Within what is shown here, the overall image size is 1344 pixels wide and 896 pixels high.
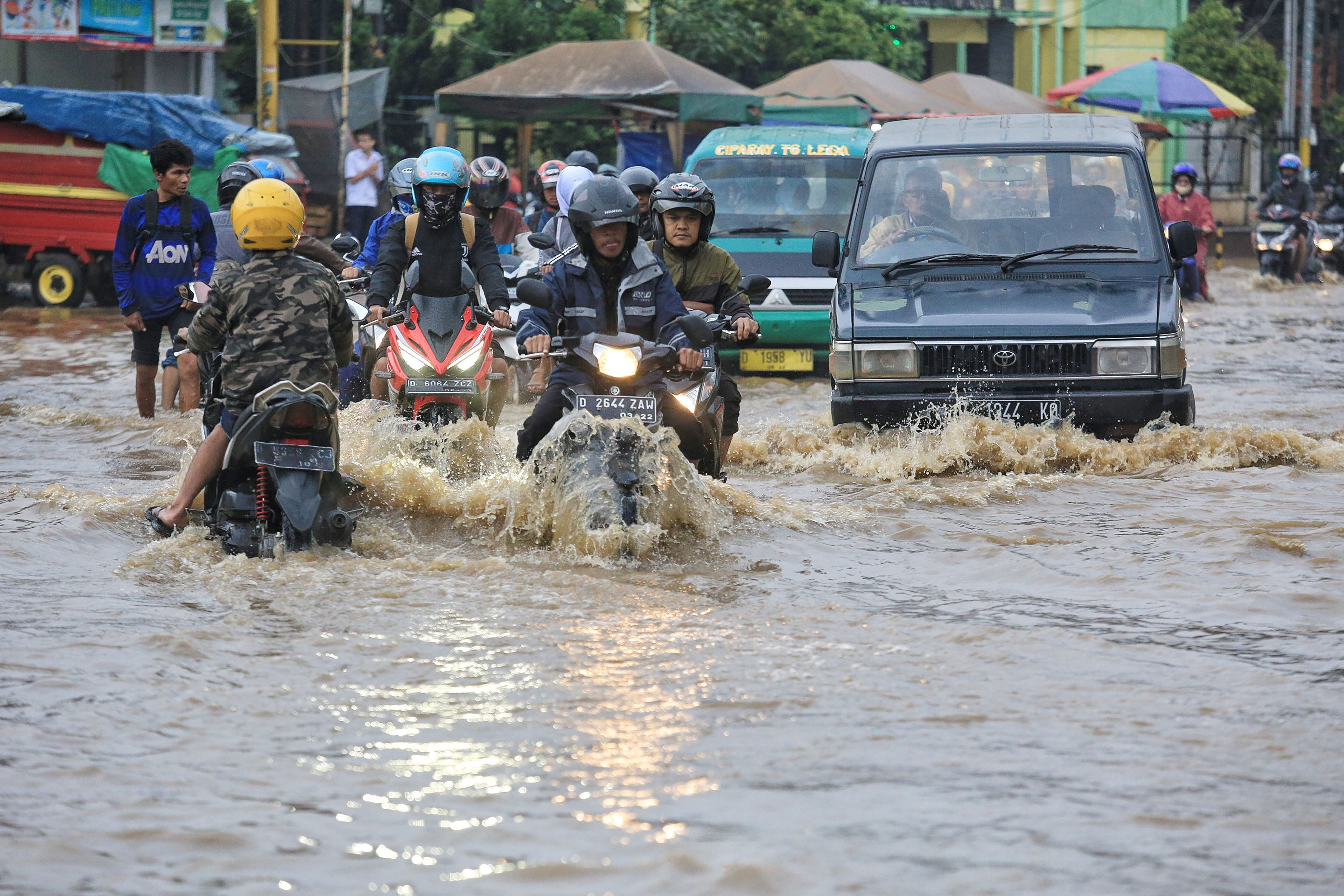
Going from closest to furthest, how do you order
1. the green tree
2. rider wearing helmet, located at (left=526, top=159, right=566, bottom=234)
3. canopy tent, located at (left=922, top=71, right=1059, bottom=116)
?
rider wearing helmet, located at (left=526, top=159, right=566, bottom=234) → canopy tent, located at (left=922, top=71, right=1059, bottom=116) → the green tree

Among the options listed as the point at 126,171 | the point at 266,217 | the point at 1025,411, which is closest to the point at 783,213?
the point at 1025,411

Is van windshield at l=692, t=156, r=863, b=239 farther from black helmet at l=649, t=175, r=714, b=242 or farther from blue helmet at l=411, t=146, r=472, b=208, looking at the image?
black helmet at l=649, t=175, r=714, b=242

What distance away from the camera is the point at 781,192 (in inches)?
556

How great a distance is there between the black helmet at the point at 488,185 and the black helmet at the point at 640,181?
1.55 metres

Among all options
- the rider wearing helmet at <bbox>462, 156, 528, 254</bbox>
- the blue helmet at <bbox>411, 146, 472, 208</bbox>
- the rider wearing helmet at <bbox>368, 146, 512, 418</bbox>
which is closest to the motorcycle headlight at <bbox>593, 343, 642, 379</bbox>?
the rider wearing helmet at <bbox>368, 146, 512, 418</bbox>

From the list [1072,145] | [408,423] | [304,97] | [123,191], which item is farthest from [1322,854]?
[304,97]

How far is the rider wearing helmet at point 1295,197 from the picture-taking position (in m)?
24.2

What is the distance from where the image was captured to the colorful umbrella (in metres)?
29.2

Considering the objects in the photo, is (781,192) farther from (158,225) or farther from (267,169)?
(267,169)

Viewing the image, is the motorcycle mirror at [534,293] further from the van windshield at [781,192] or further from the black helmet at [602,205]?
the van windshield at [781,192]

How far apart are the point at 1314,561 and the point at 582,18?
73.0 ft

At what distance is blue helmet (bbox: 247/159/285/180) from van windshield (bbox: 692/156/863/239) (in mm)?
5196

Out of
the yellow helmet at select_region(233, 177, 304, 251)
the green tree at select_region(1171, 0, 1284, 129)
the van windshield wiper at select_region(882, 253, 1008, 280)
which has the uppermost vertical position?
the green tree at select_region(1171, 0, 1284, 129)

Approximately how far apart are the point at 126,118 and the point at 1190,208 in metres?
12.9
